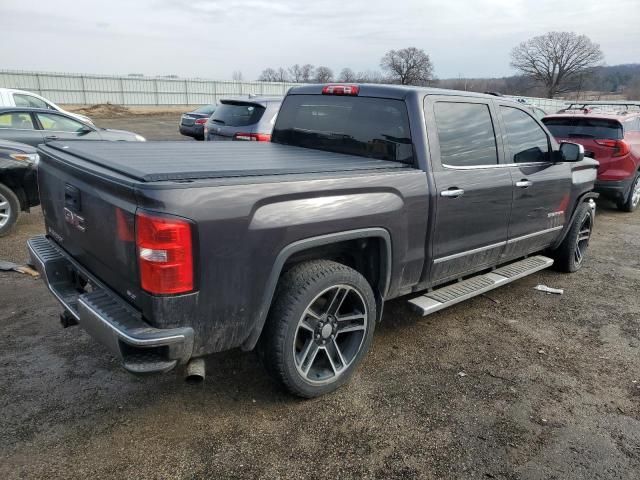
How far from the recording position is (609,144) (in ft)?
27.7

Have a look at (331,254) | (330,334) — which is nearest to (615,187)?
(331,254)

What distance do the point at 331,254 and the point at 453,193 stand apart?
1023mm

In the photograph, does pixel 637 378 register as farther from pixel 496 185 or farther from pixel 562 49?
pixel 562 49

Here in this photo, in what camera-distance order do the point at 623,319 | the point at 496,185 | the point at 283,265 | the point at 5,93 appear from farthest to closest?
the point at 5,93
the point at 623,319
the point at 496,185
the point at 283,265

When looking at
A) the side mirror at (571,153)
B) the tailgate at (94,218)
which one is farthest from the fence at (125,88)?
the side mirror at (571,153)

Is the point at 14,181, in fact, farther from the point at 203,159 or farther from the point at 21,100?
the point at 21,100

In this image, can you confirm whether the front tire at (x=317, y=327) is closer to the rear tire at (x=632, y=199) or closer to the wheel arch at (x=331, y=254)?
the wheel arch at (x=331, y=254)

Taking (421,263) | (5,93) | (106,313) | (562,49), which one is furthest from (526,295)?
(562,49)

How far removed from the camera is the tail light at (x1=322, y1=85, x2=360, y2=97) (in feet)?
13.0

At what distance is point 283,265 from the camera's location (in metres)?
2.80

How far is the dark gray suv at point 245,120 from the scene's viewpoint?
868 cm

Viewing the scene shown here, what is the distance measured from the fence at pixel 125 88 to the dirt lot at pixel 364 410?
35200mm

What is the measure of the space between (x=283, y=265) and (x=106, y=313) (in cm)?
95

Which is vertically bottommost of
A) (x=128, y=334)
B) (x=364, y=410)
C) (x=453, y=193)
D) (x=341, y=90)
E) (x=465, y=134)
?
(x=364, y=410)
